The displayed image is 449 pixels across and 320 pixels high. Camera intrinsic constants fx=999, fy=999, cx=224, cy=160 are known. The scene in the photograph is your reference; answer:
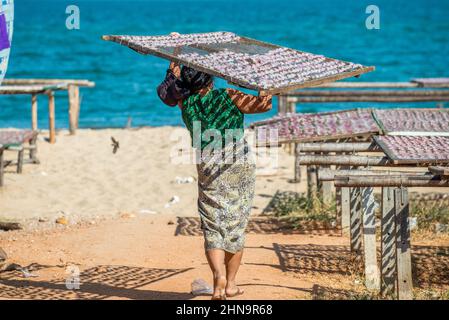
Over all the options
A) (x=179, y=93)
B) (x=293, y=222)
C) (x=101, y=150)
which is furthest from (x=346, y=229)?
(x=101, y=150)

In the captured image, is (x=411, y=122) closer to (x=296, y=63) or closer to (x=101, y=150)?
(x=296, y=63)

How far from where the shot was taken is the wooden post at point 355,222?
8.20 m

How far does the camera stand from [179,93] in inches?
256

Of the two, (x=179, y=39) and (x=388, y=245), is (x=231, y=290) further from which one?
(x=179, y=39)

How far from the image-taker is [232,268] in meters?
6.65

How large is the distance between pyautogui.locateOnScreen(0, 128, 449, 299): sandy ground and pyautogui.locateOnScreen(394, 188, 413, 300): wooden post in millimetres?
553

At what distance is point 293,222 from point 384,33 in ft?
138

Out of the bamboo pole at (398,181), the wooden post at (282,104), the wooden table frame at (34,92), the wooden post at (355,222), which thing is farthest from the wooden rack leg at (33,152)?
the bamboo pole at (398,181)

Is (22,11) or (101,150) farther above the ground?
(22,11)

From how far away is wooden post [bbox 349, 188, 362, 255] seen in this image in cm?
820

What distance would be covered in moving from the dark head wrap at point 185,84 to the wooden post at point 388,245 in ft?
4.62

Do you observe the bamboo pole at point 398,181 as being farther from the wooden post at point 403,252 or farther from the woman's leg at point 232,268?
the woman's leg at point 232,268

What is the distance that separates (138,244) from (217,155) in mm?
2728
